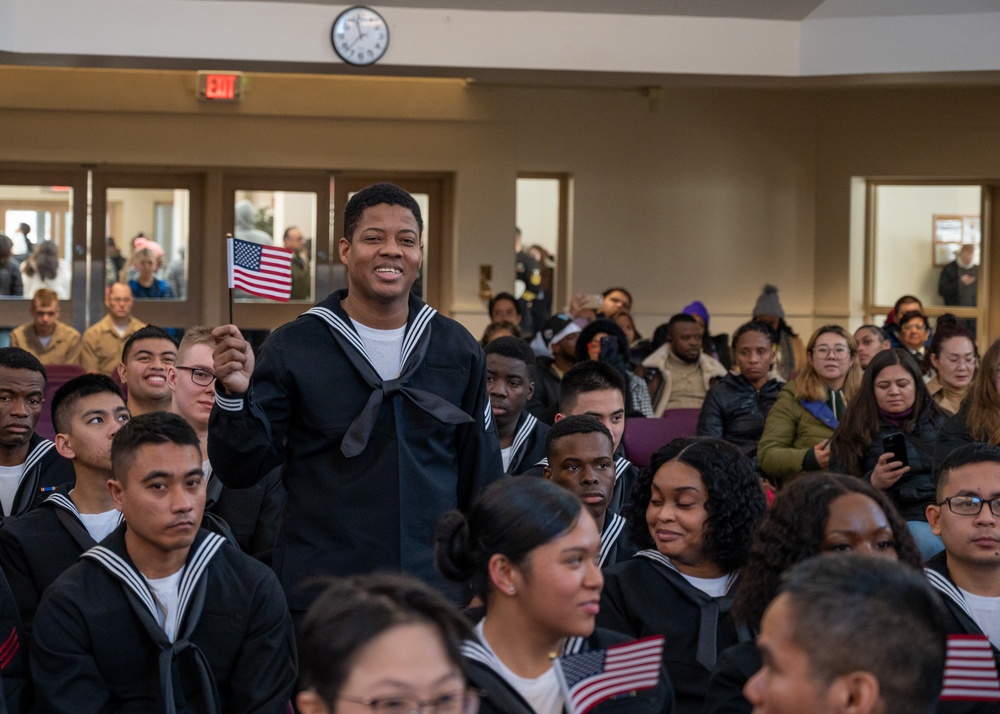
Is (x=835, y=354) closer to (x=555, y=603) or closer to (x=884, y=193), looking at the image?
(x=555, y=603)

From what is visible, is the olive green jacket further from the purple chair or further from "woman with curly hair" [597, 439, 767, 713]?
"woman with curly hair" [597, 439, 767, 713]

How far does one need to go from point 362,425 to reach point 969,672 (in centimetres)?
123

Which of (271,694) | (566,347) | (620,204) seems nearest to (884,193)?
(620,204)

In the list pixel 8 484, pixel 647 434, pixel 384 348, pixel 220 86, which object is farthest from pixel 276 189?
pixel 384 348

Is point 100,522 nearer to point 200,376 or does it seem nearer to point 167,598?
point 167,598

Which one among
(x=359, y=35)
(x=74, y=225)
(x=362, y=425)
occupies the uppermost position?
(x=359, y=35)

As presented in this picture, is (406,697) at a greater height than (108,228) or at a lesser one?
lesser

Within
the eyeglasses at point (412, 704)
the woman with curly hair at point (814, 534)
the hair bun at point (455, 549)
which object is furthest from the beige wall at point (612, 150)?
the eyeglasses at point (412, 704)

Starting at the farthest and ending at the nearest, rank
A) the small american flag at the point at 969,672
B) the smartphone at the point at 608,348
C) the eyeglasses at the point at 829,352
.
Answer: the smartphone at the point at 608,348 → the eyeglasses at the point at 829,352 → the small american flag at the point at 969,672

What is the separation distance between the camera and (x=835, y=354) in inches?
218

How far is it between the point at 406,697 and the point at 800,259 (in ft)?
33.0

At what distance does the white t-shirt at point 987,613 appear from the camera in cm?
262

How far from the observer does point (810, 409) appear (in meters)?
5.30

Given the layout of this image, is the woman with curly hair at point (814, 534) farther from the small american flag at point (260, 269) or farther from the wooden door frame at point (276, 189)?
the wooden door frame at point (276, 189)
